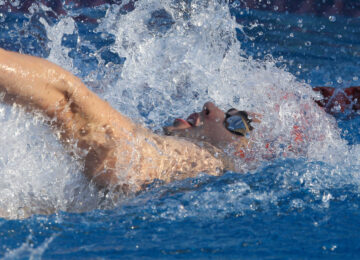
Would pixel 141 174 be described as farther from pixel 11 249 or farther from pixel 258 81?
pixel 258 81

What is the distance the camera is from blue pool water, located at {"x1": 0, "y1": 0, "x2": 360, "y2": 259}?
125cm

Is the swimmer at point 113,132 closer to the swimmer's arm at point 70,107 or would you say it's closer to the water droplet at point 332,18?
the swimmer's arm at point 70,107

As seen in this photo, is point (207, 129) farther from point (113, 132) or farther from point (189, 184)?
point (113, 132)

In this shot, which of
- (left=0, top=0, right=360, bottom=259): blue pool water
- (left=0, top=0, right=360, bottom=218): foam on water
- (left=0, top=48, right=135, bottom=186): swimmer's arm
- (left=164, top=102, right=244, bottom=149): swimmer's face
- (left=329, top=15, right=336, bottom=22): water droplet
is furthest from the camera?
(left=329, top=15, right=336, bottom=22): water droplet

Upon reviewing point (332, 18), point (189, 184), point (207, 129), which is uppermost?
point (332, 18)

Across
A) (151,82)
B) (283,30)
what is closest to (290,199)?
(151,82)

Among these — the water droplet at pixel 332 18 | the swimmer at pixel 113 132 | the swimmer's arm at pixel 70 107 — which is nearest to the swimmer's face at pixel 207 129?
the swimmer at pixel 113 132

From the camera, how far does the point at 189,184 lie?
5.13 ft

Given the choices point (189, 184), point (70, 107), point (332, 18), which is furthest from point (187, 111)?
point (332, 18)

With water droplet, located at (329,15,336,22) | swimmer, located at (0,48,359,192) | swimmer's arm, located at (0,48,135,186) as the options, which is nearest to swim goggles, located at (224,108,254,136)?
swimmer, located at (0,48,359,192)

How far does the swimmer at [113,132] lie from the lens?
1162 mm

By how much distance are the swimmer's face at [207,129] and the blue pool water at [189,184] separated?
15 cm

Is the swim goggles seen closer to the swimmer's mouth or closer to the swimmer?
the swimmer

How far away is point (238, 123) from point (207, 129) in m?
0.12
